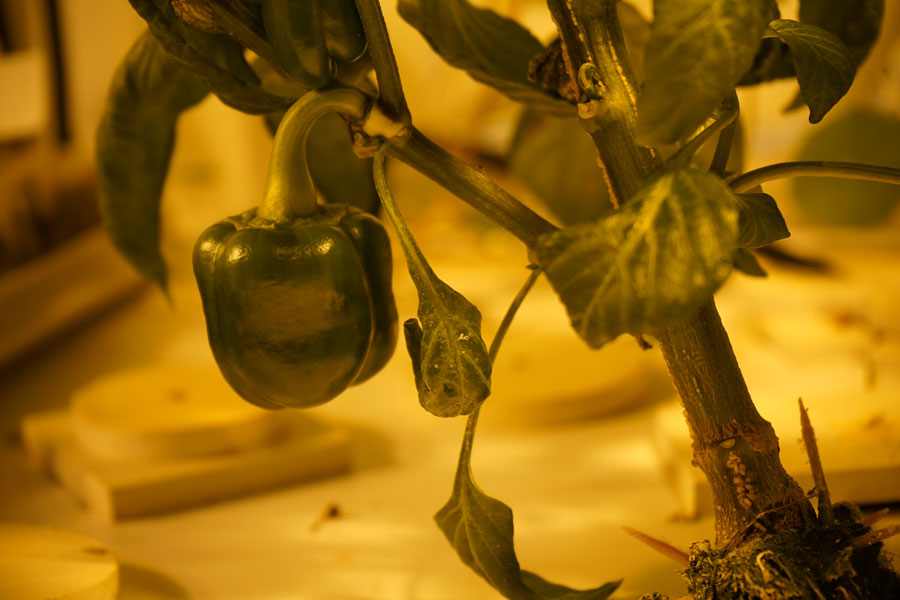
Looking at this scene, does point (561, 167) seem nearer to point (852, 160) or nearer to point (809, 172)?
point (809, 172)

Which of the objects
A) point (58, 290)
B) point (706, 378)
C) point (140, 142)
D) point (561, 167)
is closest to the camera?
point (706, 378)

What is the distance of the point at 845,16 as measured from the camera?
40cm

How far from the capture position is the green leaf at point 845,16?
400 mm

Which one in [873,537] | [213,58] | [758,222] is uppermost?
[213,58]

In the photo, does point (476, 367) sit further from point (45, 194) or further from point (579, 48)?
point (45, 194)

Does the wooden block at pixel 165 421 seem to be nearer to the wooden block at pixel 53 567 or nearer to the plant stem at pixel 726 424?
the wooden block at pixel 53 567

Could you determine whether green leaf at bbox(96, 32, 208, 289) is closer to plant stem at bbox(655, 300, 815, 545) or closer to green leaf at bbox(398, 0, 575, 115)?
green leaf at bbox(398, 0, 575, 115)

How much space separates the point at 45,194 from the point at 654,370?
64 cm

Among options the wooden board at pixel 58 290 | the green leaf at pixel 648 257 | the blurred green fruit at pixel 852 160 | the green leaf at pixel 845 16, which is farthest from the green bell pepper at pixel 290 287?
the blurred green fruit at pixel 852 160

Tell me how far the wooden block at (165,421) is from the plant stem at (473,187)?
1.01 ft

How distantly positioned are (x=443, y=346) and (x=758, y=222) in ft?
0.39

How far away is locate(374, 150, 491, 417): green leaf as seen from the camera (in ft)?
0.99

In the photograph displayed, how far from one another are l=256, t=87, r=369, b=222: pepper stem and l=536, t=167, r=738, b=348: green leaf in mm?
114

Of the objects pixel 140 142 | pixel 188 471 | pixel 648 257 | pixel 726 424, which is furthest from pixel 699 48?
pixel 188 471
